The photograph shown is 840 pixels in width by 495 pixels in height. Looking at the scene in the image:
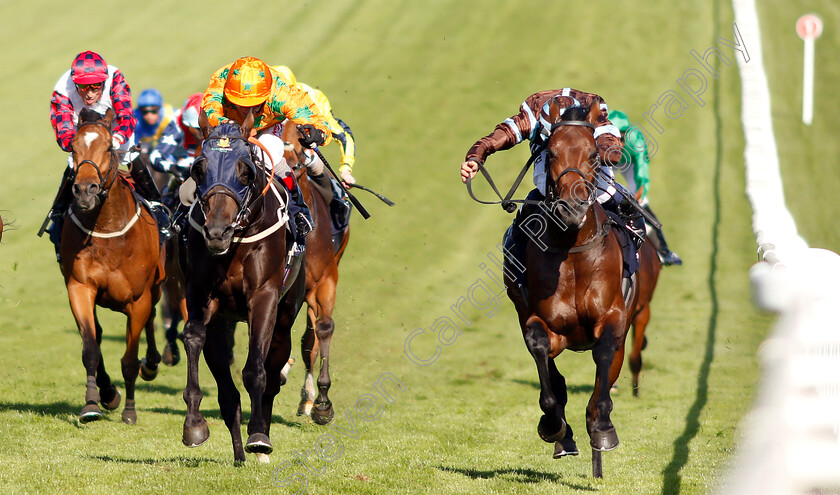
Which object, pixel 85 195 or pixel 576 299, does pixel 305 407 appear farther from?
pixel 576 299

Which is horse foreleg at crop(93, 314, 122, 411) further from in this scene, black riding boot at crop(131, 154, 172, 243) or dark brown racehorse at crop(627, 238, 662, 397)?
dark brown racehorse at crop(627, 238, 662, 397)

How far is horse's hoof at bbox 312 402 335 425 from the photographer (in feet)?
27.5

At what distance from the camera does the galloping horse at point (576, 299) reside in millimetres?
5926

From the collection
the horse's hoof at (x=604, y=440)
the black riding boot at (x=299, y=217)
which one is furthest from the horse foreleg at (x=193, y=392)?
the horse's hoof at (x=604, y=440)

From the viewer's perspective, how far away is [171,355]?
1066 centimetres

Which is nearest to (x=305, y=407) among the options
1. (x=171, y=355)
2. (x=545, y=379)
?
(x=171, y=355)

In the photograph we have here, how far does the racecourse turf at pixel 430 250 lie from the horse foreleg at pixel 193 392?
0.27 metres

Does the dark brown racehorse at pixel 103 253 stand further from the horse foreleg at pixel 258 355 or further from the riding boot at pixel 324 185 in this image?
the horse foreleg at pixel 258 355

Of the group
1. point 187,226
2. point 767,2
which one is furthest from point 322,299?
point 767,2

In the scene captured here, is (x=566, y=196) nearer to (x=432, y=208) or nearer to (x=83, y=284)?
(x=83, y=284)

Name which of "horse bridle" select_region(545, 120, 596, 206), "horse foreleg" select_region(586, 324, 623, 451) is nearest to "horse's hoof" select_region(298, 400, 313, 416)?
"horse foreleg" select_region(586, 324, 623, 451)

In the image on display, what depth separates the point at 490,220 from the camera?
58.1ft

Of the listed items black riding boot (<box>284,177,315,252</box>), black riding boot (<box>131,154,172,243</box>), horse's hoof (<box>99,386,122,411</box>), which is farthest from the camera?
black riding boot (<box>131,154,172,243</box>)

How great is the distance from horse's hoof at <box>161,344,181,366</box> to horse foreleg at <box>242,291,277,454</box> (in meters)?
4.71
